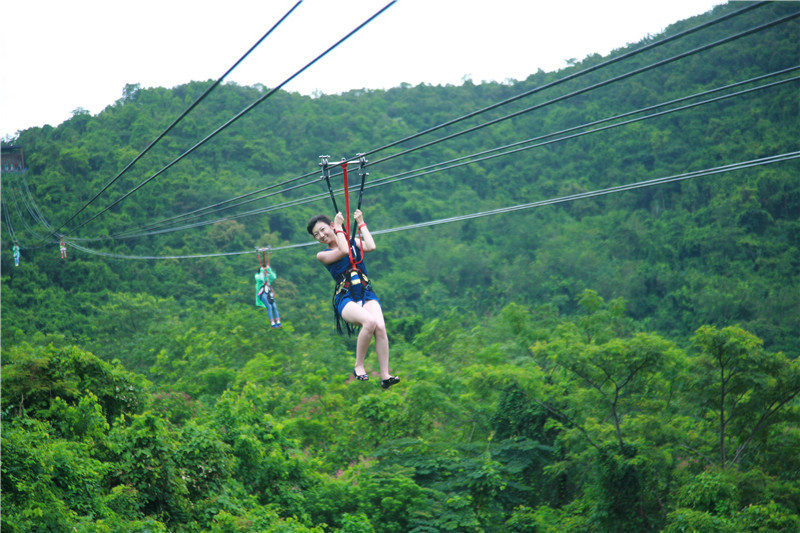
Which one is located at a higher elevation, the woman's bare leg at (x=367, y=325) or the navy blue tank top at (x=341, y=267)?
the navy blue tank top at (x=341, y=267)

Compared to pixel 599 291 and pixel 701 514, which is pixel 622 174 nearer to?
pixel 599 291

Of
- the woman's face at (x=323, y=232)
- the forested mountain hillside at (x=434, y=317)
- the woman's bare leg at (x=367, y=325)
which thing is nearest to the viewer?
the woman's bare leg at (x=367, y=325)

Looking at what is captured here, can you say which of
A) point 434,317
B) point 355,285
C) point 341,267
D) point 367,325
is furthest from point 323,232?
point 434,317

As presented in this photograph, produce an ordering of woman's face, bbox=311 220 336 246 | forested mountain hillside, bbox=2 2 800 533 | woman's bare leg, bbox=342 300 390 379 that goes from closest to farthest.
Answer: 1. woman's bare leg, bbox=342 300 390 379
2. woman's face, bbox=311 220 336 246
3. forested mountain hillside, bbox=2 2 800 533

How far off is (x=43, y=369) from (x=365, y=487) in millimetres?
5462

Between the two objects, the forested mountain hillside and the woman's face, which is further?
the forested mountain hillside

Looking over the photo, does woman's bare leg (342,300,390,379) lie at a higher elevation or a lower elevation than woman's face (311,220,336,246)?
lower

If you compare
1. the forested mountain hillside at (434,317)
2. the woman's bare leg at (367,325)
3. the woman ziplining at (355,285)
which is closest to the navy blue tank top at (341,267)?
the woman ziplining at (355,285)

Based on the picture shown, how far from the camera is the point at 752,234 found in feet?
96.4

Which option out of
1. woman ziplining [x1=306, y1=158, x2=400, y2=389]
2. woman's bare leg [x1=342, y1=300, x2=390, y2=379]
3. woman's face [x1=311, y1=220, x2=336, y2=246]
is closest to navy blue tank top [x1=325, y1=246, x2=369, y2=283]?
woman ziplining [x1=306, y1=158, x2=400, y2=389]

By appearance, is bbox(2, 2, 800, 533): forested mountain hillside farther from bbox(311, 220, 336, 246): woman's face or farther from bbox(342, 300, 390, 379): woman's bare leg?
bbox(342, 300, 390, 379): woman's bare leg

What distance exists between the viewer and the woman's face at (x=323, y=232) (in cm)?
535

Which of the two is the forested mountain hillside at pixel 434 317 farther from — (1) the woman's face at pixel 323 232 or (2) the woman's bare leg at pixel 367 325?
(2) the woman's bare leg at pixel 367 325

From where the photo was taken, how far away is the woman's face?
5.35 metres
